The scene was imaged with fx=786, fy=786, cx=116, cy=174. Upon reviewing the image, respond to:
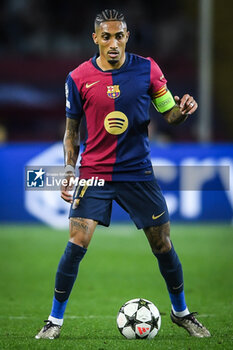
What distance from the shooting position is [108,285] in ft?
29.9

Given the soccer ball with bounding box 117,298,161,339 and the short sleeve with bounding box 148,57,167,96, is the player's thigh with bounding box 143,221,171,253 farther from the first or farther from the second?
the short sleeve with bounding box 148,57,167,96

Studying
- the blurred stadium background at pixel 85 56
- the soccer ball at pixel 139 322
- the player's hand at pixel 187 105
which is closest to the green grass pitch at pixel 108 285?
the soccer ball at pixel 139 322

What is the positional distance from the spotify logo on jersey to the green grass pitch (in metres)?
1.59

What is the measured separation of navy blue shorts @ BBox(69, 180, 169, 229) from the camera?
19.2ft

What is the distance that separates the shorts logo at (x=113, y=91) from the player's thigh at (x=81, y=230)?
37.3 inches

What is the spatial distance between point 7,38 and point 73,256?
15.7 meters

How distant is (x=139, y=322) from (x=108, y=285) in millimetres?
3211

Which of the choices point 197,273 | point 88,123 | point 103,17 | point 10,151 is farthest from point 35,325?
point 10,151

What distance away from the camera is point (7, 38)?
20641mm

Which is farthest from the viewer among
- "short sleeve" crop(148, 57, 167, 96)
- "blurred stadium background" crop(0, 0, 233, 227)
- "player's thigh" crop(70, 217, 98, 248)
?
"blurred stadium background" crop(0, 0, 233, 227)

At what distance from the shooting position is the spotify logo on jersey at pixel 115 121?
588 centimetres

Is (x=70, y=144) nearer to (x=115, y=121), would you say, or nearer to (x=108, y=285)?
(x=115, y=121)

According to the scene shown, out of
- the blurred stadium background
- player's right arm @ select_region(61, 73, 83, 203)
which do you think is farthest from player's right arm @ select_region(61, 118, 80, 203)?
the blurred stadium background

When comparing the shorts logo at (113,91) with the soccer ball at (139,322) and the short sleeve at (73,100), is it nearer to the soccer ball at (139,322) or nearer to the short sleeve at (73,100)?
the short sleeve at (73,100)
